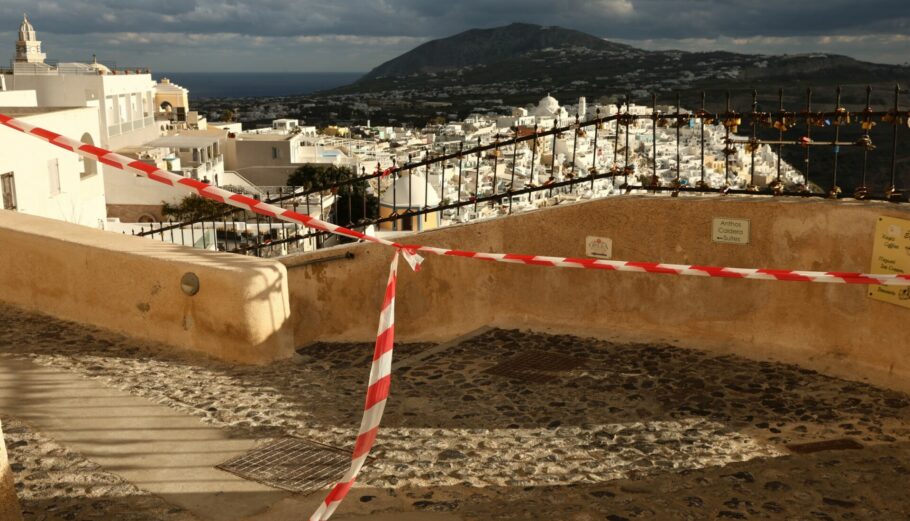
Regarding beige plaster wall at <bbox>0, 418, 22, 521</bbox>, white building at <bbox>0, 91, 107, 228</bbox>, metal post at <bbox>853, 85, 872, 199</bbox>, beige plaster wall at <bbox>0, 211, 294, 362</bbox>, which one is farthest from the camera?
white building at <bbox>0, 91, 107, 228</bbox>

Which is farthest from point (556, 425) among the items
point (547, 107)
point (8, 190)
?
point (547, 107)

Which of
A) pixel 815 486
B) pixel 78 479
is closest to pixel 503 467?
pixel 815 486

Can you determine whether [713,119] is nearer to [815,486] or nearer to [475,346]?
[475,346]

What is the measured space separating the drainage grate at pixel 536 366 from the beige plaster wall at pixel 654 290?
2.37 feet

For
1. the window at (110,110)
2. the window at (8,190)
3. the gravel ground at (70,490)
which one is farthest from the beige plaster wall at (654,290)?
the window at (110,110)

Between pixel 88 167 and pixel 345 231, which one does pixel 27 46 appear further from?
pixel 345 231

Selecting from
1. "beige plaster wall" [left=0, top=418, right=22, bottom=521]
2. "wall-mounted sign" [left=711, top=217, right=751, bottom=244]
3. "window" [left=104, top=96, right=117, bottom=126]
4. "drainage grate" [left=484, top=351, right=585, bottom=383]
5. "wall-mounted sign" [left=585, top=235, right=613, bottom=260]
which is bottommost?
"drainage grate" [left=484, top=351, right=585, bottom=383]

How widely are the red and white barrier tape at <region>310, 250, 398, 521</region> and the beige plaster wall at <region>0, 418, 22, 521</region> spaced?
1268 mm

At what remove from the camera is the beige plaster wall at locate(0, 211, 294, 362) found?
702 cm

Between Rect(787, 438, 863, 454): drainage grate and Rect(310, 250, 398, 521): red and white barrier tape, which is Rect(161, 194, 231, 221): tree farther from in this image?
Rect(787, 438, 863, 454): drainage grate

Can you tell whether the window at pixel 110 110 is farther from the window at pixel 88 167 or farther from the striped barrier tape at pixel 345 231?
the striped barrier tape at pixel 345 231

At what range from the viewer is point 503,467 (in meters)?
4.88

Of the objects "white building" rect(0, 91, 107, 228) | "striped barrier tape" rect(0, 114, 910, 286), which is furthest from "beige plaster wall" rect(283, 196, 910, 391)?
"white building" rect(0, 91, 107, 228)

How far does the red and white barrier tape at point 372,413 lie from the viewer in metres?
3.98
